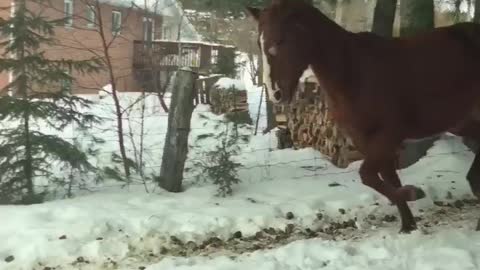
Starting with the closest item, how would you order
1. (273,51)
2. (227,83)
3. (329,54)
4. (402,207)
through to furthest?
(273,51), (329,54), (402,207), (227,83)

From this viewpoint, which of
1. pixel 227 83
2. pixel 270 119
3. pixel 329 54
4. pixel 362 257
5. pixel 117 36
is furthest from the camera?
pixel 227 83

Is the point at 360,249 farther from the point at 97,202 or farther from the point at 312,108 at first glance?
the point at 312,108

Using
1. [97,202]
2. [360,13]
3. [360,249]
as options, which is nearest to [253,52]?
[360,13]

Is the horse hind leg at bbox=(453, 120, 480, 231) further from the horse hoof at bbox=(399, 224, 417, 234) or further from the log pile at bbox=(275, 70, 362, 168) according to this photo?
the log pile at bbox=(275, 70, 362, 168)

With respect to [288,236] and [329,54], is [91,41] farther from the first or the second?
[288,236]

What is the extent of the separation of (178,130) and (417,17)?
348 cm

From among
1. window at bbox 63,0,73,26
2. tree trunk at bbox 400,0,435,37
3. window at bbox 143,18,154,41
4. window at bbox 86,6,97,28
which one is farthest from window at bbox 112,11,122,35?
tree trunk at bbox 400,0,435,37

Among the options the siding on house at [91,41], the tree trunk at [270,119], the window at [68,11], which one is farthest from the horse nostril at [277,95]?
the tree trunk at [270,119]

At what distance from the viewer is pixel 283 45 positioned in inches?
203

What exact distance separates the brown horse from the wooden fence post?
163 centimetres

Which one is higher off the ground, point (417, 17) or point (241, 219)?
point (417, 17)

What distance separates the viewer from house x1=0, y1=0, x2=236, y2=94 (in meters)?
7.24

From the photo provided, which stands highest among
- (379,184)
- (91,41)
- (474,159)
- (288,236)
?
(91,41)

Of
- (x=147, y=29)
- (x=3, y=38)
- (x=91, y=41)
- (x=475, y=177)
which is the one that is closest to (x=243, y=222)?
(x=475, y=177)
